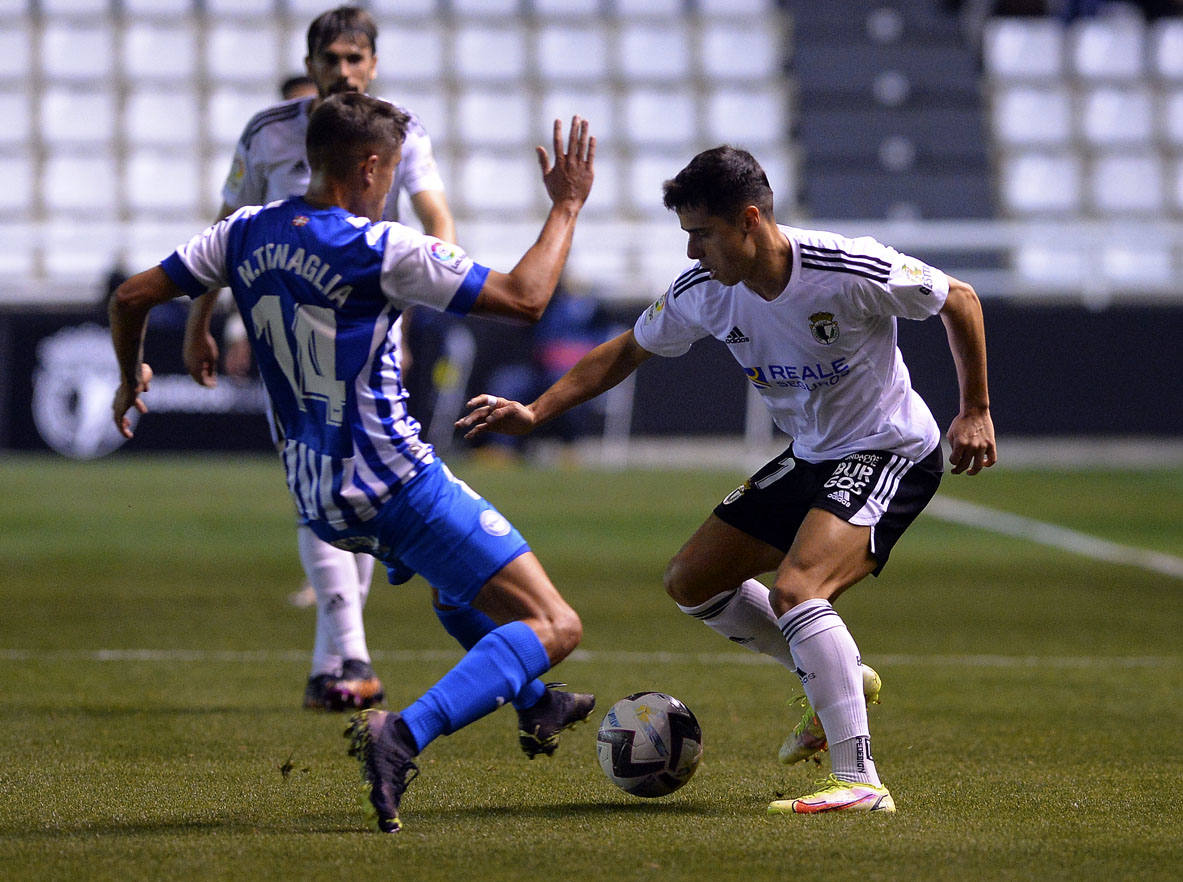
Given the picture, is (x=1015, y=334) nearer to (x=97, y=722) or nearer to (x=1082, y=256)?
(x=1082, y=256)

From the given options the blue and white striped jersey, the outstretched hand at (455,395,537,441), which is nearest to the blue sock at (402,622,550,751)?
the blue and white striped jersey

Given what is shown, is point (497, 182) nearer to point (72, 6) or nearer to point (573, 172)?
point (72, 6)

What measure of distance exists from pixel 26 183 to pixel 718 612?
17.0 m

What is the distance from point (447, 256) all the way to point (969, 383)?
140 centimetres

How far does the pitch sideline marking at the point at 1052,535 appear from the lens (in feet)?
32.7

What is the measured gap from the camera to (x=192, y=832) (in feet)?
10.9

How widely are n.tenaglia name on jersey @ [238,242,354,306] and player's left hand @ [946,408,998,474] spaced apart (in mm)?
1509

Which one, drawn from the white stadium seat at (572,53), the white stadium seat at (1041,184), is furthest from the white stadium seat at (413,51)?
the white stadium seat at (1041,184)

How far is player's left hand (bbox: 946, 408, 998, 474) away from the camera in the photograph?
3.92m

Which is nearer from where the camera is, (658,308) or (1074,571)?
(658,308)

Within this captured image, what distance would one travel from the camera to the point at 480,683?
3.44 m

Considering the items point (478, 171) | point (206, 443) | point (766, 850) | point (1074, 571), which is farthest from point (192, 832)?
point (478, 171)

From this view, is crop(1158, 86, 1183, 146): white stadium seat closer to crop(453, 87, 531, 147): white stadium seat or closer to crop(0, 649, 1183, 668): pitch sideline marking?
crop(453, 87, 531, 147): white stadium seat

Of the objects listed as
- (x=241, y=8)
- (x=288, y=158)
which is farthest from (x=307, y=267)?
(x=241, y=8)
